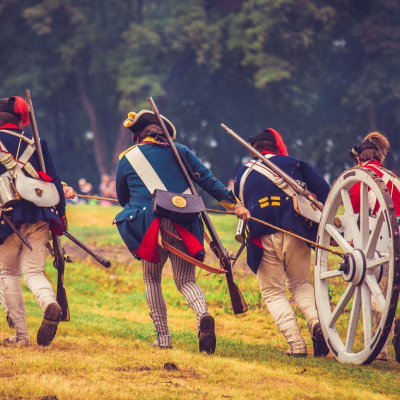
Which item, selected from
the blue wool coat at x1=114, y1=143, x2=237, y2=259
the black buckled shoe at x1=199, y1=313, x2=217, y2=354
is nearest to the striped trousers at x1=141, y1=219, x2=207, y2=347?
the blue wool coat at x1=114, y1=143, x2=237, y2=259

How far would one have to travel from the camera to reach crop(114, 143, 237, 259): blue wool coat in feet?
15.1

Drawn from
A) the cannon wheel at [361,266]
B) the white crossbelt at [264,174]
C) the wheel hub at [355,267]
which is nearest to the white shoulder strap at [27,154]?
the white crossbelt at [264,174]

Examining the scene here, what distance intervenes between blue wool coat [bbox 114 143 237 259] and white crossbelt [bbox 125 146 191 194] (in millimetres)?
25

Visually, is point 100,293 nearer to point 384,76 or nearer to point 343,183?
point 343,183

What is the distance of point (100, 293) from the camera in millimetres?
9055

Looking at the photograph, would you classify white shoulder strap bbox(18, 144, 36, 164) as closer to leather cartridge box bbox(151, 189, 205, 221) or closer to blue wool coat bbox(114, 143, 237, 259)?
blue wool coat bbox(114, 143, 237, 259)

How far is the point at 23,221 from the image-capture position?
→ 4.75 metres

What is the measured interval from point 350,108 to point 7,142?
20741 mm

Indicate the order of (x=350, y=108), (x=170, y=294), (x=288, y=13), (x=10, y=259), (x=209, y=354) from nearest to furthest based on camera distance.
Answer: (x=209, y=354), (x=10, y=259), (x=170, y=294), (x=288, y=13), (x=350, y=108)

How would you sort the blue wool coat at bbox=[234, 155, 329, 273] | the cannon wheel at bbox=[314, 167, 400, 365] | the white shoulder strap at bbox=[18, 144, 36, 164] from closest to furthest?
the cannon wheel at bbox=[314, 167, 400, 365]
the white shoulder strap at bbox=[18, 144, 36, 164]
the blue wool coat at bbox=[234, 155, 329, 273]

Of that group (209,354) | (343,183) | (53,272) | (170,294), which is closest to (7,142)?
(209,354)

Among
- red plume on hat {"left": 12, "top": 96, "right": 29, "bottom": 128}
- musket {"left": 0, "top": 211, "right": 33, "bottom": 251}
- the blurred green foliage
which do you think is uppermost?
the blurred green foliage

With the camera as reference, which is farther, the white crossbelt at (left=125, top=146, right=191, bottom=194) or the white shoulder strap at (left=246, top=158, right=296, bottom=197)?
the white shoulder strap at (left=246, top=158, right=296, bottom=197)

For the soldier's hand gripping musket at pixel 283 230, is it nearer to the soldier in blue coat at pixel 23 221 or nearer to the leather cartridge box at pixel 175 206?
the leather cartridge box at pixel 175 206
